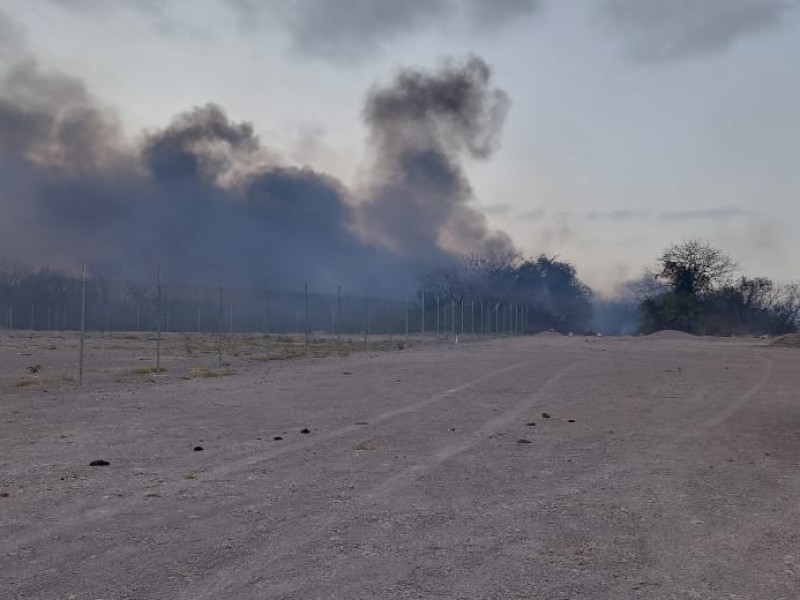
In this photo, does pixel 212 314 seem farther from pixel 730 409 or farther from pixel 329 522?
pixel 329 522

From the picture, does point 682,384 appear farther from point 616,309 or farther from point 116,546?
point 616,309

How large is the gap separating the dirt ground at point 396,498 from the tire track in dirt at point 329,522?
3 centimetres

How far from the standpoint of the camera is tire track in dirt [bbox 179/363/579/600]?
17.0 feet

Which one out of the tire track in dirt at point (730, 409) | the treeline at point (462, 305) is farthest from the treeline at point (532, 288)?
the tire track in dirt at point (730, 409)

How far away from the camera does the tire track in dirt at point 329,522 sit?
5.19 meters

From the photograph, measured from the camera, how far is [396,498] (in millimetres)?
7828

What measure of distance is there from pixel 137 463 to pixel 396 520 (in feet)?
12.8

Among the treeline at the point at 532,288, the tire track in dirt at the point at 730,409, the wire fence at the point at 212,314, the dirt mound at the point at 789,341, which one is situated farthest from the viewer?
the treeline at the point at 532,288

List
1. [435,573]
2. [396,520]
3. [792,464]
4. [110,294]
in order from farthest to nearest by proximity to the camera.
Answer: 1. [110,294]
2. [792,464]
3. [396,520]
4. [435,573]

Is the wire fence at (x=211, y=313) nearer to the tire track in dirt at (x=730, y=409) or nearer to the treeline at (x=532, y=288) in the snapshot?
the treeline at (x=532, y=288)

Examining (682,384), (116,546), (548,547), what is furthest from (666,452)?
(682,384)

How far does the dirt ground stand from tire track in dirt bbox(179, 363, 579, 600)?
0.03 m

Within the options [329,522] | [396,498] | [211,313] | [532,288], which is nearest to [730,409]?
[396,498]

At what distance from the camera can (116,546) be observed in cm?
608
